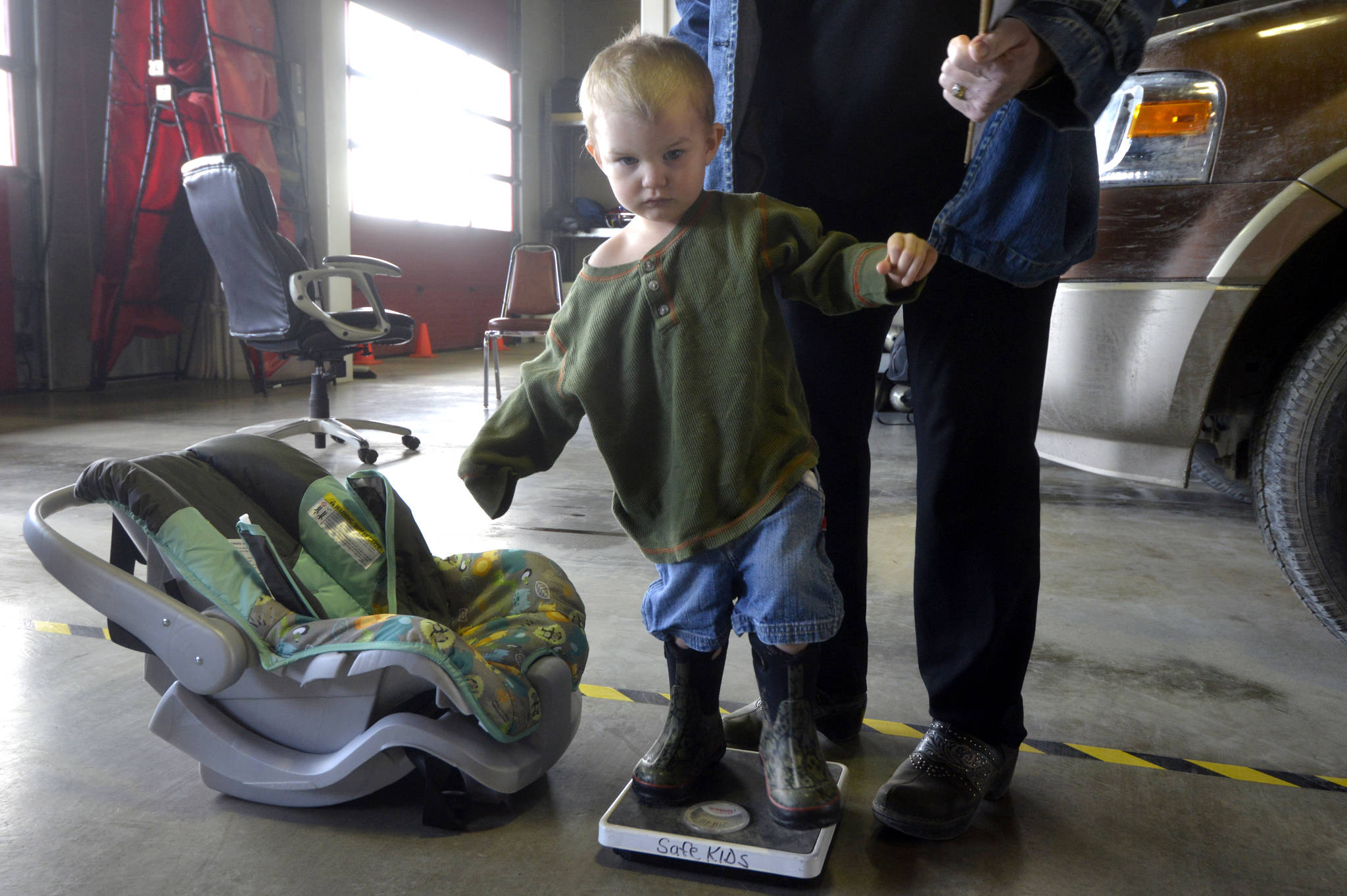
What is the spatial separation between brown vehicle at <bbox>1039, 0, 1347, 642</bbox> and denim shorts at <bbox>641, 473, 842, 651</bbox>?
858 millimetres

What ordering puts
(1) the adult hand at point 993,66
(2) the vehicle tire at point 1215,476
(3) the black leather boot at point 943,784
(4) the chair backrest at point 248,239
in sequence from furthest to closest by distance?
(4) the chair backrest at point 248,239, (2) the vehicle tire at point 1215,476, (3) the black leather boot at point 943,784, (1) the adult hand at point 993,66

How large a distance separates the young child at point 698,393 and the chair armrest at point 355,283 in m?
3.04

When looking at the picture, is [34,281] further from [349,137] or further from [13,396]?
[349,137]

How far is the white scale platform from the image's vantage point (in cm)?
103

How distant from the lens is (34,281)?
5.67 meters

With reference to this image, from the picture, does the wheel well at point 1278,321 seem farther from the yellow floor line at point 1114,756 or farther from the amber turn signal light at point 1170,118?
the yellow floor line at point 1114,756

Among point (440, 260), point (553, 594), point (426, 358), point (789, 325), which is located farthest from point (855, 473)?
point (440, 260)

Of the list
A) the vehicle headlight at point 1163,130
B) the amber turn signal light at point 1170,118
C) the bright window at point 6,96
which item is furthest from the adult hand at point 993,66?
the bright window at point 6,96

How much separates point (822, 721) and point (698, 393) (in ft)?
1.89

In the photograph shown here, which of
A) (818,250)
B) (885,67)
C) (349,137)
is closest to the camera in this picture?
(818,250)

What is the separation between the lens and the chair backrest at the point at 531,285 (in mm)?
5785

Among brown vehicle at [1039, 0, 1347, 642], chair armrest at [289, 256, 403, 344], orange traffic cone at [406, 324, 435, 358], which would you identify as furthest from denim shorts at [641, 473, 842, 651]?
orange traffic cone at [406, 324, 435, 358]

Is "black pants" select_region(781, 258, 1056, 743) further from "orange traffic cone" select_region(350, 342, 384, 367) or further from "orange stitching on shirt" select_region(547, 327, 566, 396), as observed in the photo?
"orange traffic cone" select_region(350, 342, 384, 367)

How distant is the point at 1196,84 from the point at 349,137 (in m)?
7.71
